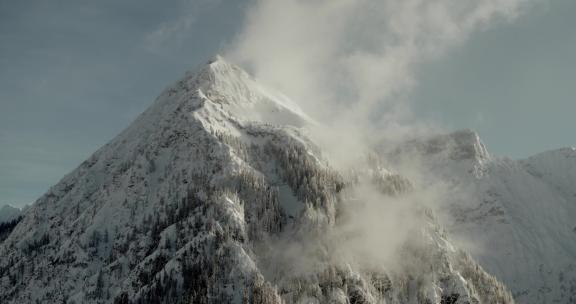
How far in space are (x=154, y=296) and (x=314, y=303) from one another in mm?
55362

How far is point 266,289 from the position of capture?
19362 centimetres

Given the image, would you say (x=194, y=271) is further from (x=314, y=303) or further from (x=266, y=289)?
(x=314, y=303)

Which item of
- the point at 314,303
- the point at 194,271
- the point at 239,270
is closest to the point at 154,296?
the point at 194,271

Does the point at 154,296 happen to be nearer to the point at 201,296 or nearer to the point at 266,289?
the point at 201,296


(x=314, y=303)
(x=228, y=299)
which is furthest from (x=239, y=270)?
(x=314, y=303)

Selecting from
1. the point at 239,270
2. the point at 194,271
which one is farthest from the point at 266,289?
the point at 194,271

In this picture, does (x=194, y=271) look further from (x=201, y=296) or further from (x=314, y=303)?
(x=314, y=303)

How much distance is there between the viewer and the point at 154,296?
197 meters

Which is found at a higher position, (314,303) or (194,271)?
(194,271)

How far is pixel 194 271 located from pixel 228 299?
16.5 metres

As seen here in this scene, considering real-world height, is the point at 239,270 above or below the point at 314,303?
above

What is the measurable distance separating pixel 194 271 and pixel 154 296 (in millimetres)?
15912

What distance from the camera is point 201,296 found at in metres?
192

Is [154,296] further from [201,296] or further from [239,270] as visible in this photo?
[239,270]
